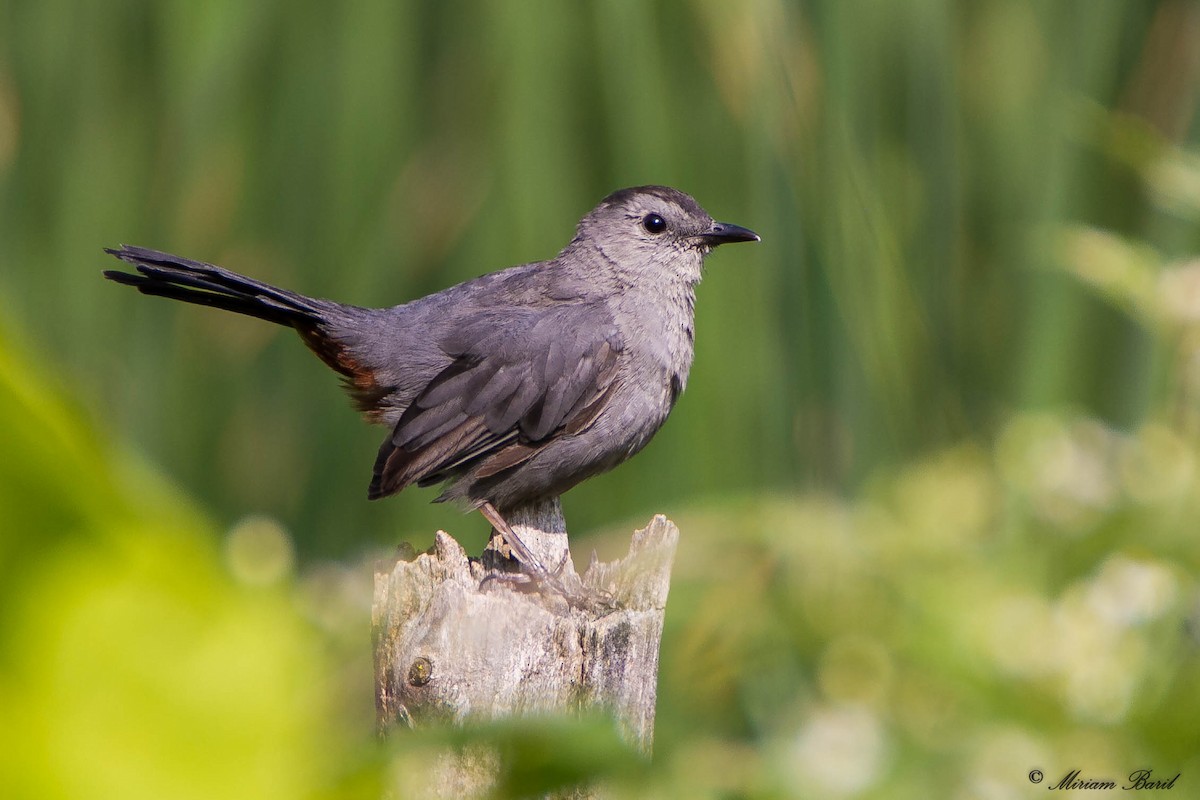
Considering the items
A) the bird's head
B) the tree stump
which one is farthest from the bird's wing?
the tree stump

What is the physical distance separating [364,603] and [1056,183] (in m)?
2.43

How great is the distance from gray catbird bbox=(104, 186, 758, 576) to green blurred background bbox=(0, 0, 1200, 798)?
374mm

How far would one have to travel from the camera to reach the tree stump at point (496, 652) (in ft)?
5.49

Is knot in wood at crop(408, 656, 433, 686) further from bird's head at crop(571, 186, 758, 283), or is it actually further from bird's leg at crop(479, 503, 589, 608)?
bird's head at crop(571, 186, 758, 283)

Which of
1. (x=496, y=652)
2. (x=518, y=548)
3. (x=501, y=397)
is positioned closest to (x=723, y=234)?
(x=501, y=397)

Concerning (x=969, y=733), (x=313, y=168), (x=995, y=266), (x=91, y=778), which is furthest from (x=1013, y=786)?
(x=313, y=168)

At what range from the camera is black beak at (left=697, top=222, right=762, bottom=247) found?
9.79ft

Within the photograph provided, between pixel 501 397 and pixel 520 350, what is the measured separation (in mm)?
125

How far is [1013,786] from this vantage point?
2127mm

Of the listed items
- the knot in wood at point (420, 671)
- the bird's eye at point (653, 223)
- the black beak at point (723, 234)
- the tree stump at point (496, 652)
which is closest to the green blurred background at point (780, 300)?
the black beak at point (723, 234)

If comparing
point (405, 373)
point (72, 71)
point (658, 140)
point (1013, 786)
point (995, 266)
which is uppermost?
point (72, 71)

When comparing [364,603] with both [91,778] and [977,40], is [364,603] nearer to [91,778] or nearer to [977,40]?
[91,778]

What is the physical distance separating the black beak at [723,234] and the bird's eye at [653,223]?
3.7 inches

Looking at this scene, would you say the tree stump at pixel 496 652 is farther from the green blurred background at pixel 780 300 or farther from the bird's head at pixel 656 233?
the bird's head at pixel 656 233
